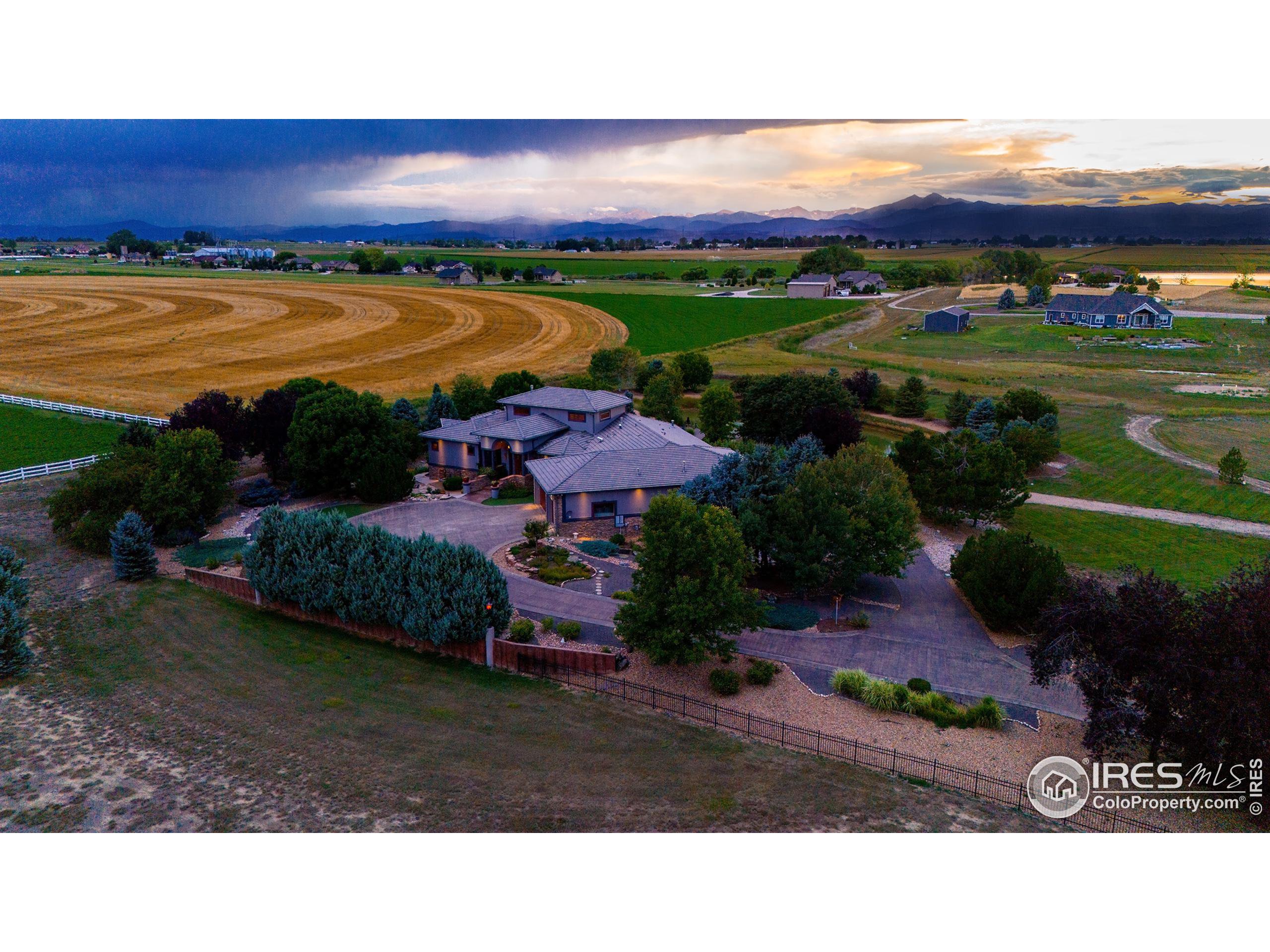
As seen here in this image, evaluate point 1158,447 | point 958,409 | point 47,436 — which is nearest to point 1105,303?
point 958,409

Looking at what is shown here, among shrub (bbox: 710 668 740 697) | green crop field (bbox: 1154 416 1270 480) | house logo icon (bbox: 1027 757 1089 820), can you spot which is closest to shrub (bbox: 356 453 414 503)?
shrub (bbox: 710 668 740 697)

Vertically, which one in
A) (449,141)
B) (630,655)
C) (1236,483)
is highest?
(449,141)

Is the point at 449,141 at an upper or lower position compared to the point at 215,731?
upper

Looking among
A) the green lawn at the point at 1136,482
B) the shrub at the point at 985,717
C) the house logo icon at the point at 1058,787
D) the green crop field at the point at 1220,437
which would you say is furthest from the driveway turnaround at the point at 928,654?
the green crop field at the point at 1220,437

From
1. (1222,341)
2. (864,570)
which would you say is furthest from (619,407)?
(1222,341)

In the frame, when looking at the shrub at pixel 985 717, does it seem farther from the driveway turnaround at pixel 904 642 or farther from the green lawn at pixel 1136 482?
the green lawn at pixel 1136 482

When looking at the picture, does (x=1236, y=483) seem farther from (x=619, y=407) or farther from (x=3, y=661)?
(x=3, y=661)
